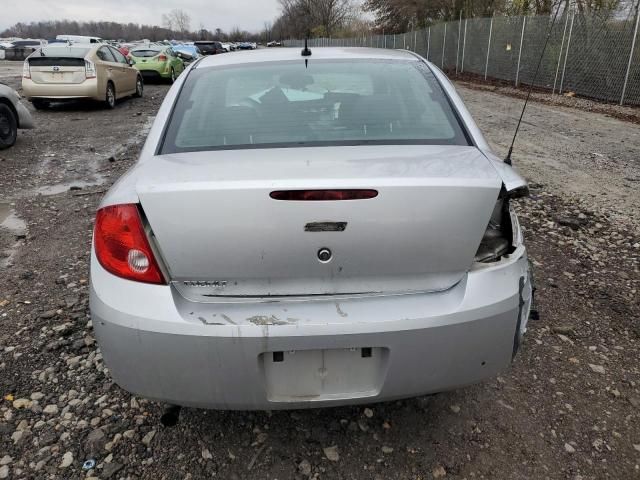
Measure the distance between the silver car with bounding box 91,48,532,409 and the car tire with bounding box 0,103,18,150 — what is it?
291 inches

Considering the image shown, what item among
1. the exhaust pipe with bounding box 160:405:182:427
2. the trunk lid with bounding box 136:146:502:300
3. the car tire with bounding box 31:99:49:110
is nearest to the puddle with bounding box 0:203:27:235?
the exhaust pipe with bounding box 160:405:182:427

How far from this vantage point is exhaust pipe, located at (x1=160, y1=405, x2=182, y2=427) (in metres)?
2.27

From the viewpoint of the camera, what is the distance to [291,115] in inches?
98.6

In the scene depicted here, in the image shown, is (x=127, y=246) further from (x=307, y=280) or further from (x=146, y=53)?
(x=146, y=53)

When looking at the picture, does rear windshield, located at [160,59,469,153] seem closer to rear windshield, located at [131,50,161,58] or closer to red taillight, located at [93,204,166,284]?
red taillight, located at [93,204,166,284]

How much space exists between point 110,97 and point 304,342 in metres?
12.5

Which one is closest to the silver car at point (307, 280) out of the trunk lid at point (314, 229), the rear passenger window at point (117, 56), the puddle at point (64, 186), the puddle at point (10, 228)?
the trunk lid at point (314, 229)

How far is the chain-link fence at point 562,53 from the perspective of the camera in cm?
1260

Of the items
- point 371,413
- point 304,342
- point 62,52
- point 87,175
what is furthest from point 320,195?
point 62,52

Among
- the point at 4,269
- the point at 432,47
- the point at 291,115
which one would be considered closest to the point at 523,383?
the point at 291,115

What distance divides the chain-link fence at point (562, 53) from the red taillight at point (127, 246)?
23.9 feet

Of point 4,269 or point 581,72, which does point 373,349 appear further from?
point 581,72

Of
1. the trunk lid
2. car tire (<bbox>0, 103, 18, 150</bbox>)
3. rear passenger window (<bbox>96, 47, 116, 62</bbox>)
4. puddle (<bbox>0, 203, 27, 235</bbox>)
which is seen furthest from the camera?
rear passenger window (<bbox>96, 47, 116, 62</bbox>)

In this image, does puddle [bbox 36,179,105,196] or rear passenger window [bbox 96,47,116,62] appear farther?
rear passenger window [bbox 96,47,116,62]
